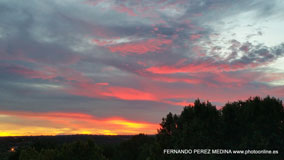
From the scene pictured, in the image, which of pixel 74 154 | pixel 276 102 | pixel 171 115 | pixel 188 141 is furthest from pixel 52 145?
pixel 276 102

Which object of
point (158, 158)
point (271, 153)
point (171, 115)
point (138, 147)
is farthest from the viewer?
point (138, 147)

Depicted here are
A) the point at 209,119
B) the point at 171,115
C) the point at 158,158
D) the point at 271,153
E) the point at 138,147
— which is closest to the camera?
the point at 271,153

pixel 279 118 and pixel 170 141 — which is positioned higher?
pixel 279 118

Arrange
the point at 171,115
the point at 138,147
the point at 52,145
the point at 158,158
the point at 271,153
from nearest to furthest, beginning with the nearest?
the point at 271,153
the point at 158,158
the point at 171,115
the point at 52,145
the point at 138,147

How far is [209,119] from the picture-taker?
48.2m

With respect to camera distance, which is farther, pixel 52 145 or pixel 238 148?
pixel 52 145

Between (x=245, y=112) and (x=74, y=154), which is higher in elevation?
(x=245, y=112)

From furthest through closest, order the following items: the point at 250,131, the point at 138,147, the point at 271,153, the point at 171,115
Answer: the point at 138,147 → the point at 171,115 → the point at 250,131 → the point at 271,153

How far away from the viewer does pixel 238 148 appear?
4375 centimetres

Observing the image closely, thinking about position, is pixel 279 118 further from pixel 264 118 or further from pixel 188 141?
pixel 188 141

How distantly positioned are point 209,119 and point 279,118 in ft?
35.4

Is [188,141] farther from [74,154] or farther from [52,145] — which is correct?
[52,145]

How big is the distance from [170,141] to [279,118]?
18368mm

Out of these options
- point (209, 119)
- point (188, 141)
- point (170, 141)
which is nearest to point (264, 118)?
point (209, 119)
